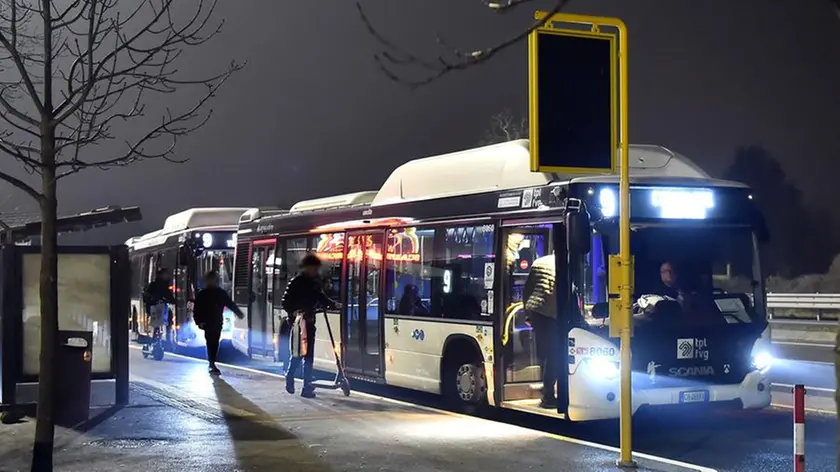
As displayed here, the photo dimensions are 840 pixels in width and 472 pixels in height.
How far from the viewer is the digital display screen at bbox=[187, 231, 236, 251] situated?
76.6ft

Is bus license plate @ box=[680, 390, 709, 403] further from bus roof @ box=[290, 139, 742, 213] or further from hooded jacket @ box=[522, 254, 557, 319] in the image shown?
bus roof @ box=[290, 139, 742, 213]

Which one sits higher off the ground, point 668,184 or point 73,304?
point 668,184

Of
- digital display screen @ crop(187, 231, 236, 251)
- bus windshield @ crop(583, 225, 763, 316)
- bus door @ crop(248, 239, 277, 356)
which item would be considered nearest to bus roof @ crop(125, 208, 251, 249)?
digital display screen @ crop(187, 231, 236, 251)

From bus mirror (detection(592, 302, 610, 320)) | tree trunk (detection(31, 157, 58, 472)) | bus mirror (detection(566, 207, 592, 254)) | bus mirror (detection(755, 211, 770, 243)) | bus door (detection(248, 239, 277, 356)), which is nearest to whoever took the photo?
tree trunk (detection(31, 157, 58, 472))

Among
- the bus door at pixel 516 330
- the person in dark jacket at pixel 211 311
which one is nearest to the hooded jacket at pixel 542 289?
the bus door at pixel 516 330

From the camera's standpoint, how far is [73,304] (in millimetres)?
12141

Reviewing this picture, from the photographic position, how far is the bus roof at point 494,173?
1162cm

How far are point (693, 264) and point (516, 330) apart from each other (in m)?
2.23

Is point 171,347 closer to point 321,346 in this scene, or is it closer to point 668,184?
point 321,346

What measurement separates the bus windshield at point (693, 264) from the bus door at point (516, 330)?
136 centimetres

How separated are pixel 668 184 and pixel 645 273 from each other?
41.5 inches

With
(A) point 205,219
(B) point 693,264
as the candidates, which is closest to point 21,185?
(B) point 693,264

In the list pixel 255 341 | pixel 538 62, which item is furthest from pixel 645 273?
pixel 255 341

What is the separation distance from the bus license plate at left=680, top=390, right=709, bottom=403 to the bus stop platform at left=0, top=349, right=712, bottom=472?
1.59 meters
